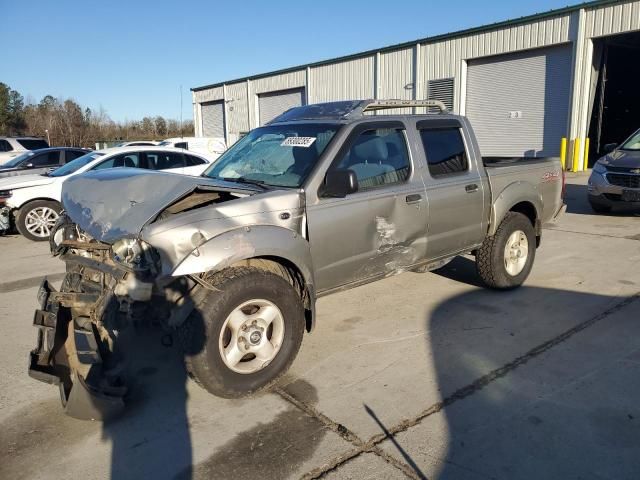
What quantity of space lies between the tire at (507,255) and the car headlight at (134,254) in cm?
354

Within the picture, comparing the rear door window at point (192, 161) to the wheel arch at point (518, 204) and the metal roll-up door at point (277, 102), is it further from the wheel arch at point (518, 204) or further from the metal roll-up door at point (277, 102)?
the metal roll-up door at point (277, 102)

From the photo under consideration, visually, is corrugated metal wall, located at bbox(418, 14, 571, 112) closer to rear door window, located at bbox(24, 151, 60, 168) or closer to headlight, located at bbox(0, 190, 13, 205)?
rear door window, located at bbox(24, 151, 60, 168)

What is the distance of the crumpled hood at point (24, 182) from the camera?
9.27m

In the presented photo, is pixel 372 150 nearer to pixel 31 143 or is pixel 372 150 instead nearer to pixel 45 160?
pixel 45 160

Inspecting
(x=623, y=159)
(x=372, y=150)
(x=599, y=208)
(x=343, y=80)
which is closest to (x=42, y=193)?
(x=372, y=150)

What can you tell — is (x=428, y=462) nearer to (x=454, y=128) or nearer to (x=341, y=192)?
(x=341, y=192)

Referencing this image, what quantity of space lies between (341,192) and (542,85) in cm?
1904

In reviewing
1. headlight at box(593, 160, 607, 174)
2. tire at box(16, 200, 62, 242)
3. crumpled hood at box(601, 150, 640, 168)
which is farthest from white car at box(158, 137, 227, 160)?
crumpled hood at box(601, 150, 640, 168)

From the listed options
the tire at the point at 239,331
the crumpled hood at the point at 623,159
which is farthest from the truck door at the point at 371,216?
the crumpled hood at the point at 623,159

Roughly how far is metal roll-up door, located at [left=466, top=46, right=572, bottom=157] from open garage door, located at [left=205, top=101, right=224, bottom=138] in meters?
21.1

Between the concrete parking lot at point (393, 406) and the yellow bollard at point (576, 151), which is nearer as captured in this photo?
the concrete parking lot at point (393, 406)

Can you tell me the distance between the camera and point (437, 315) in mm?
4938

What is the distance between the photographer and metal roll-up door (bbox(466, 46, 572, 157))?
761 inches

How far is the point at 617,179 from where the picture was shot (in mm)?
10039
